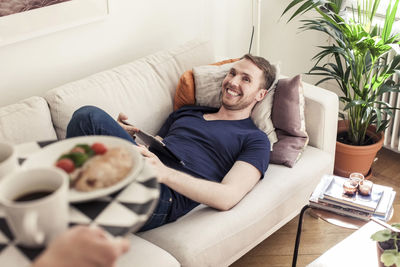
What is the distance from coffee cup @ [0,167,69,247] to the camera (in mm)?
801

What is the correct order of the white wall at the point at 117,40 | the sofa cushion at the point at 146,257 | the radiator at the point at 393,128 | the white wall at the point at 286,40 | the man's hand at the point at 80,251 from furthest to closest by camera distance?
the white wall at the point at 286,40 → the radiator at the point at 393,128 → the white wall at the point at 117,40 → the sofa cushion at the point at 146,257 → the man's hand at the point at 80,251

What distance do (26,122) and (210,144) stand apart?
77 centimetres

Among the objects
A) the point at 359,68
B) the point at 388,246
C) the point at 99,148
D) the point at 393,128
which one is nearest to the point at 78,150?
the point at 99,148

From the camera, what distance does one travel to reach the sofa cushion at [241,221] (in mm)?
1910

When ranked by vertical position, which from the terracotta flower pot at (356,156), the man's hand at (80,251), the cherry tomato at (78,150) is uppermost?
the cherry tomato at (78,150)

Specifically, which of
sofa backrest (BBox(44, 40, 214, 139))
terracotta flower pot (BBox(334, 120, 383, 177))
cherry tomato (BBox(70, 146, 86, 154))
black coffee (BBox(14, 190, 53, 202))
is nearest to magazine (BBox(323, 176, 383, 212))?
terracotta flower pot (BBox(334, 120, 383, 177))

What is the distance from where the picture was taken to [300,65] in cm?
339

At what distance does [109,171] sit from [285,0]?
2.60m

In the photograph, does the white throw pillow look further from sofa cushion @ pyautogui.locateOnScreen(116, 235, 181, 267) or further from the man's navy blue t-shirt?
sofa cushion @ pyautogui.locateOnScreen(116, 235, 181, 267)

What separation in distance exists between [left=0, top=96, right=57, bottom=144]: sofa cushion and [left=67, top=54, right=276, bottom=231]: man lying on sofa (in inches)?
7.4

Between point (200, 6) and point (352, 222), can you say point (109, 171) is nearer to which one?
point (352, 222)

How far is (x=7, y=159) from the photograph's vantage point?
967 mm

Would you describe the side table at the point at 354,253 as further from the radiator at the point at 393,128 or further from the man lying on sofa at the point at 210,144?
the radiator at the point at 393,128

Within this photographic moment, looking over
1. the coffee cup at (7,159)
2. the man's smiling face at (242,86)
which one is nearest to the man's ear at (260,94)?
the man's smiling face at (242,86)
